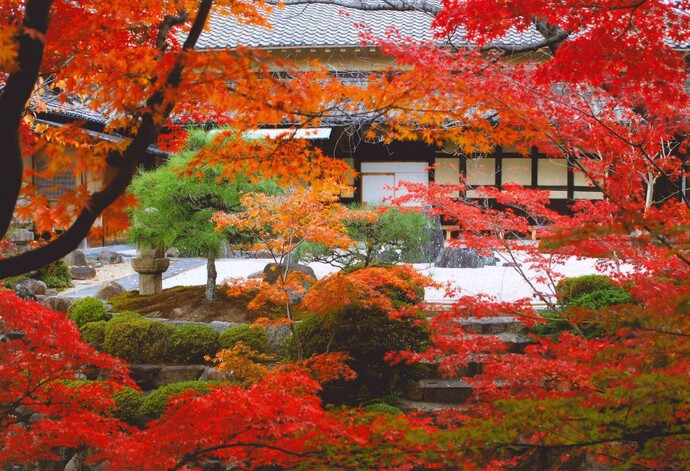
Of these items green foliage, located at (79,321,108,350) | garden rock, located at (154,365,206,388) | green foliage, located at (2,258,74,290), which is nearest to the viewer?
garden rock, located at (154,365,206,388)

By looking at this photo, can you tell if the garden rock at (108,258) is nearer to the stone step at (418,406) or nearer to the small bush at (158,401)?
the small bush at (158,401)

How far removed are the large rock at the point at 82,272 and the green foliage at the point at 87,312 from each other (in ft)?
13.5

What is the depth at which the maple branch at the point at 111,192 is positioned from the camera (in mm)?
2133

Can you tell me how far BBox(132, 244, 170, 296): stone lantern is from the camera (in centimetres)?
785

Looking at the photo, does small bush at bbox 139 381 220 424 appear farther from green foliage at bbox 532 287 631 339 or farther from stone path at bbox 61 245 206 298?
stone path at bbox 61 245 206 298

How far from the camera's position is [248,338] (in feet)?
20.3

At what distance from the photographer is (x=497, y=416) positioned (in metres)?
2.59

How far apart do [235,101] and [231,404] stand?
5.72ft

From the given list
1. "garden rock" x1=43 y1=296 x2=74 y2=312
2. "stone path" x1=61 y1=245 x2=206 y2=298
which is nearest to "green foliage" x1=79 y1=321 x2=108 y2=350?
"garden rock" x1=43 y1=296 x2=74 y2=312

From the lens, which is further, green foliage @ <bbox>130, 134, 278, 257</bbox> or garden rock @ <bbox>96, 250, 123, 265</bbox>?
garden rock @ <bbox>96, 250, 123, 265</bbox>

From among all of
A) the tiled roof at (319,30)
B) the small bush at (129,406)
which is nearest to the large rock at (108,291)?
the small bush at (129,406)

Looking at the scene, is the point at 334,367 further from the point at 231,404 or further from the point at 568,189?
the point at 568,189

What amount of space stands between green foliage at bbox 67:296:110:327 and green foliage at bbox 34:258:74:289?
279cm

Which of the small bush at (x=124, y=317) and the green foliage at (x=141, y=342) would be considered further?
the small bush at (x=124, y=317)
